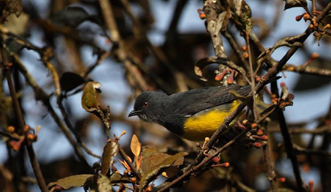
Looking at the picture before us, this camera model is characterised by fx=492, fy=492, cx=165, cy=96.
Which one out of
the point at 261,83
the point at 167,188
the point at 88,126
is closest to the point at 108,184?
the point at 167,188

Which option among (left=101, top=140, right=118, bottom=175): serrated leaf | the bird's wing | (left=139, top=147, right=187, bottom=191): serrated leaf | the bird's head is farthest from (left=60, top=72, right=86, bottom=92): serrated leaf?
(left=101, top=140, right=118, bottom=175): serrated leaf

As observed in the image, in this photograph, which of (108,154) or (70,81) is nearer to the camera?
(108,154)

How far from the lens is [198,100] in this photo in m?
4.75

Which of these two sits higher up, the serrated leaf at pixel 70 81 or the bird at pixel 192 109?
the serrated leaf at pixel 70 81

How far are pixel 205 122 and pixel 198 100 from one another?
340mm

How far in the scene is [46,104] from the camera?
4730mm

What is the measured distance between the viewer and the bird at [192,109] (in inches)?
176

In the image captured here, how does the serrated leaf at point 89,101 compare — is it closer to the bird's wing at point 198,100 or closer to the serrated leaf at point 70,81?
the serrated leaf at point 70,81

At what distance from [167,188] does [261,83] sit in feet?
2.51

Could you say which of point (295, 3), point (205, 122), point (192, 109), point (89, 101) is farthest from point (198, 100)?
point (89, 101)

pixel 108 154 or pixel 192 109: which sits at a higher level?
pixel 192 109

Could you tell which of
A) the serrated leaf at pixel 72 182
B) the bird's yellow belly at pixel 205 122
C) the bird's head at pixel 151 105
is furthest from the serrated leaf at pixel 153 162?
the bird's head at pixel 151 105

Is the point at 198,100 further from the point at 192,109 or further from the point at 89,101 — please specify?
the point at 89,101

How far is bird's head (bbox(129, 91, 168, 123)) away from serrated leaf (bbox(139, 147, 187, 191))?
75.7 inches
